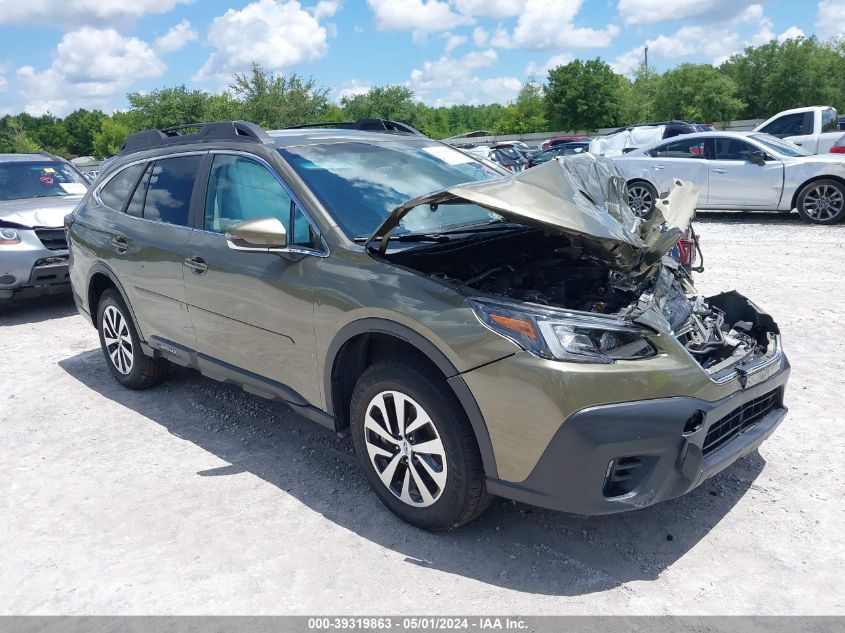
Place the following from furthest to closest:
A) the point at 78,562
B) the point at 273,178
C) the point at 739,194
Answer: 1. the point at 739,194
2. the point at 273,178
3. the point at 78,562

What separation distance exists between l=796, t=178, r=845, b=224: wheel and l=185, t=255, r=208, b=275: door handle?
1054cm

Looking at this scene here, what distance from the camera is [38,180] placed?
9.23 meters

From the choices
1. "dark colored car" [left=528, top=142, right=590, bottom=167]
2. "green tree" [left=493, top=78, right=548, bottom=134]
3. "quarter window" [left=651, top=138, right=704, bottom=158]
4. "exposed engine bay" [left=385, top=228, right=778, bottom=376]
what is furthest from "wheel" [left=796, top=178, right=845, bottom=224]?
"green tree" [left=493, top=78, right=548, bottom=134]

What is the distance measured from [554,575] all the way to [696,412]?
93 centimetres

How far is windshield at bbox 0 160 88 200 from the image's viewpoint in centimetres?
893

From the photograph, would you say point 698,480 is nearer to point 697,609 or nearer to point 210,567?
point 697,609

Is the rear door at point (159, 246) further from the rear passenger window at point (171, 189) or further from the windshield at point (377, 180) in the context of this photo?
the windshield at point (377, 180)

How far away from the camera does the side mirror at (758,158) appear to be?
1177 centimetres

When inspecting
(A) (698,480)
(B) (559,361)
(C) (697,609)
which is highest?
(B) (559,361)

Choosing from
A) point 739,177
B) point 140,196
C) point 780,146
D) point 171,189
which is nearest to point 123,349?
point 140,196

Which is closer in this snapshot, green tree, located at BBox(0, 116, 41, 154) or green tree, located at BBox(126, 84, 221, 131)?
green tree, located at BBox(126, 84, 221, 131)

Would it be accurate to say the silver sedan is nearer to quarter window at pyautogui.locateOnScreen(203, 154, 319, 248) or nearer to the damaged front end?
the damaged front end

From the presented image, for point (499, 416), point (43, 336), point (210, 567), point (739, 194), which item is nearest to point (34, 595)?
point (210, 567)

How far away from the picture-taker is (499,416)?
2887 mm
